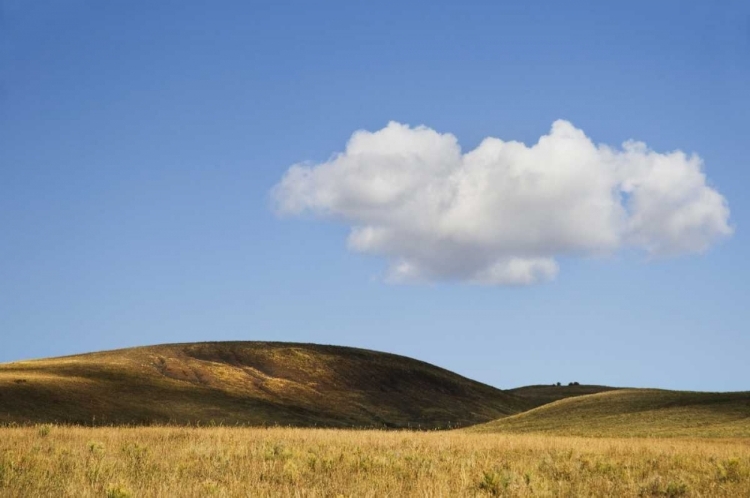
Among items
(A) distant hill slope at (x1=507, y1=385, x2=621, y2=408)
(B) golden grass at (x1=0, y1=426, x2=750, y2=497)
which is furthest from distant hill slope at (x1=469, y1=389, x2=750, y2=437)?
(A) distant hill slope at (x1=507, y1=385, x2=621, y2=408)

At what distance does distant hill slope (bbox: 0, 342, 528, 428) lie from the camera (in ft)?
207

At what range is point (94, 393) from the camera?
220 feet

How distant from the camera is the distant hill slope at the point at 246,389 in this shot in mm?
63156

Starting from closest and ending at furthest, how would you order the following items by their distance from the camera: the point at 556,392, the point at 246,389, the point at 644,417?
the point at 644,417 → the point at 246,389 → the point at 556,392

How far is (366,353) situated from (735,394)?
67.0 m

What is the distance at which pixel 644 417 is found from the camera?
53.7 m

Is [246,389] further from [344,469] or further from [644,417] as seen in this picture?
[344,469]

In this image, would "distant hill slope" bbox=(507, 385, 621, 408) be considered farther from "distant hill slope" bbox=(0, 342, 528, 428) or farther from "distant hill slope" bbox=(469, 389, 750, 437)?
"distant hill slope" bbox=(469, 389, 750, 437)

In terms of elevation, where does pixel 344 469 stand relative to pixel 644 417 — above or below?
below

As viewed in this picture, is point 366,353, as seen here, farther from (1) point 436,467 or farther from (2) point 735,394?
(1) point 436,467

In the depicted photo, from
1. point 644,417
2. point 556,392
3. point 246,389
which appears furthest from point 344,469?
point 556,392

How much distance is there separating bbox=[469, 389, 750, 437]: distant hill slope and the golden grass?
66.0 feet

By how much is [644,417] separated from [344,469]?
40928 millimetres

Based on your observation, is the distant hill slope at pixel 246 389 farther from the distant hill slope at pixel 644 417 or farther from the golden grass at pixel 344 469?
the golden grass at pixel 344 469
